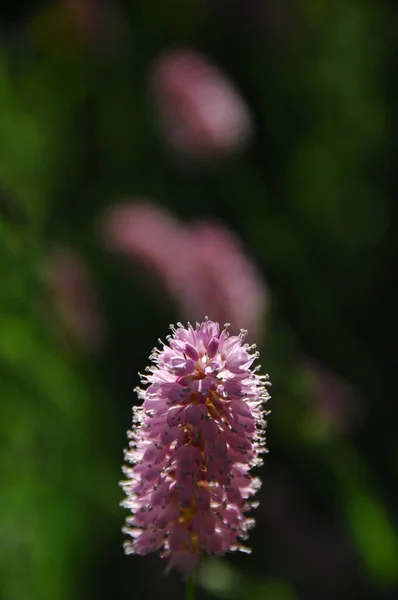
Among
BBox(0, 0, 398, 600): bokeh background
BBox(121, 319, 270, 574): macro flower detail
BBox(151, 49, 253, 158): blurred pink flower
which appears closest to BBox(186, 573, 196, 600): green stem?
BBox(121, 319, 270, 574): macro flower detail

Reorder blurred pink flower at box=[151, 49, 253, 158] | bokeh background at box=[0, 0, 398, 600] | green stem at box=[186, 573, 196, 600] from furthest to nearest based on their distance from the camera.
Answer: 1. blurred pink flower at box=[151, 49, 253, 158]
2. bokeh background at box=[0, 0, 398, 600]
3. green stem at box=[186, 573, 196, 600]
